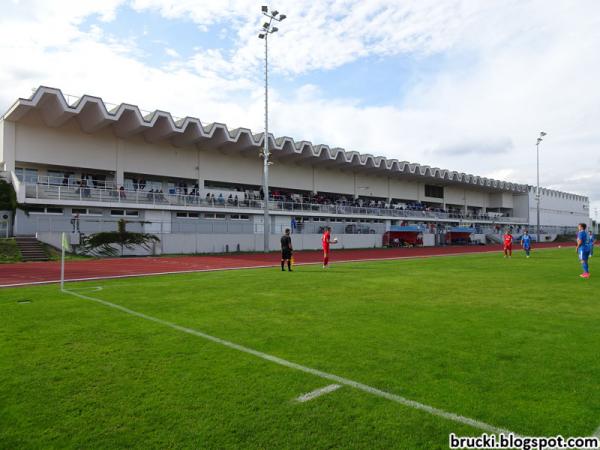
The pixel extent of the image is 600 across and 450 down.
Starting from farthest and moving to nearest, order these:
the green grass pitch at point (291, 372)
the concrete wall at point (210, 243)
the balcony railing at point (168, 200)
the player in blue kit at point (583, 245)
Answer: the concrete wall at point (210, 243) → the balcony railing at point (168, 200) → the player in blue kit at point (583, 245) → the green grass pitch at point (291, 372)

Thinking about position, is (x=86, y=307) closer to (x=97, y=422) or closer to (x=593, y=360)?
(x=97, y=422)

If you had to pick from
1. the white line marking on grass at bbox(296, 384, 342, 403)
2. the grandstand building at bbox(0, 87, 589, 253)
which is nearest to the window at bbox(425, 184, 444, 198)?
the grandstand building at bbox(0, 87, 589, 253)

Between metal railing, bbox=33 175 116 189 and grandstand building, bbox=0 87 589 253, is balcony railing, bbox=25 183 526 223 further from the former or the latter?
metal railing, bbox=33 175 116 189

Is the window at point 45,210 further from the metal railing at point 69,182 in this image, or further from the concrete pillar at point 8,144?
the concrete pillar at point 8,144

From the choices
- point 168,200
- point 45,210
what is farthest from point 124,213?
point 45,210

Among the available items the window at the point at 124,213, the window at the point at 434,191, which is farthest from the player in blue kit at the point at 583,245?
the window at the point at 434,191

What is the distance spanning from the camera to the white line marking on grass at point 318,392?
382 cm

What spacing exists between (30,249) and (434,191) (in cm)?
5850

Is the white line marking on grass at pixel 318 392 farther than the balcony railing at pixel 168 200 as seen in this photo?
No

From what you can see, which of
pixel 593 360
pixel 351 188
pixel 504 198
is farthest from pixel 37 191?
pixel 504 198

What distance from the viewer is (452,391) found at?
3.94 m

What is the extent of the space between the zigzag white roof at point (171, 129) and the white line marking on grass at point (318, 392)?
103 ft

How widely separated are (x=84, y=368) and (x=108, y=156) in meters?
33.2

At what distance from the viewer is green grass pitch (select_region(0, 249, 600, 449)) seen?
324cm
